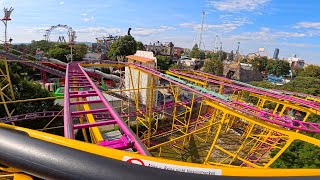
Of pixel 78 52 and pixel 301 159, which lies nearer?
pixel 301 159

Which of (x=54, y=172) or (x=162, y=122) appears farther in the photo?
(x=162, y=122)

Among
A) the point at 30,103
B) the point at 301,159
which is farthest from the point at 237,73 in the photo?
the point at 30,103

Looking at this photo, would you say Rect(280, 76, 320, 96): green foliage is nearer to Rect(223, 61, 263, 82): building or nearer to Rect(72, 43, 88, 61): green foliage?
Rect(223, 61, 263, 82): building

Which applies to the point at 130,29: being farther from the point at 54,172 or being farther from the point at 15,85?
the point at 54,172

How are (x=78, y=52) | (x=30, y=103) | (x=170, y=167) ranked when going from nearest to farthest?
(x=170, y=167) → (x=30, y=103) → (x=78, y=52)

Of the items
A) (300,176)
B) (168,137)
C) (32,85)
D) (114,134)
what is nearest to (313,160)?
(168,137)

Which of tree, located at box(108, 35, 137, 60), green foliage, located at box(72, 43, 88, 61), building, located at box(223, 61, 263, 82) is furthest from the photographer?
building, located at box(223, 61, 263, 82)

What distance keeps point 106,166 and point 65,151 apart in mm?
158

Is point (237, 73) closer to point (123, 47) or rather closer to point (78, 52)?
point (123, 47)

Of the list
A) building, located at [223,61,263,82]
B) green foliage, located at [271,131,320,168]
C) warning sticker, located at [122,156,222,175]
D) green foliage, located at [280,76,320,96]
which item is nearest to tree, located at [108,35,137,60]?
building, located at [223,61,263,82]

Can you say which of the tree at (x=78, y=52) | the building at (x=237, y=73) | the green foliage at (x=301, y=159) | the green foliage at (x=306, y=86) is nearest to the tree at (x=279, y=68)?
the building at (x=237, y=73)

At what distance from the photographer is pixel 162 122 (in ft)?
55.2

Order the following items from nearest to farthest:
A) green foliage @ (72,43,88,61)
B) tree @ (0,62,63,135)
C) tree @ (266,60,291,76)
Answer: tree @ (0,62,63,135)
green foliage @ (72,43,88,61)
tree @ (266,60,291,76)

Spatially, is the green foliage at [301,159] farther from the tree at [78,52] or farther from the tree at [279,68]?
the tree at [279,68]
